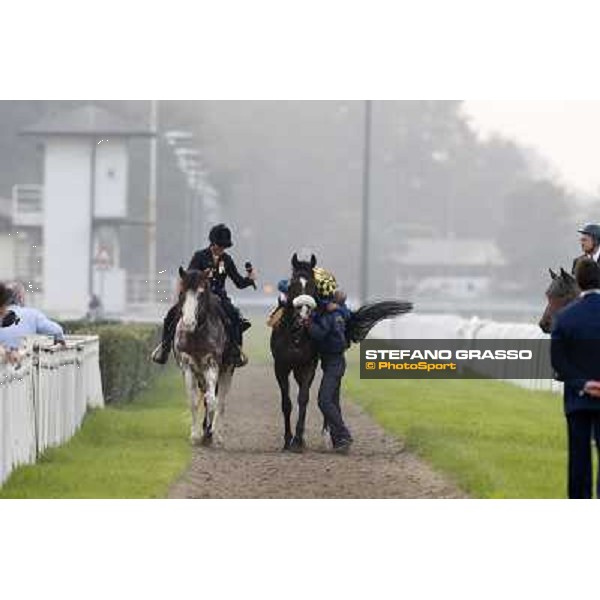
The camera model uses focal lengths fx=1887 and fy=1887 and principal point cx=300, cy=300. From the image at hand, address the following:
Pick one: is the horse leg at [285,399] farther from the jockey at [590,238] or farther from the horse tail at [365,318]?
the jockey at [590,238]

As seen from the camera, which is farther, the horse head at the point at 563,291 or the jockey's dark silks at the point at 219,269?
the jockey's dark silks at the point at 219,269

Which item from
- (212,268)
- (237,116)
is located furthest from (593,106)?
(212,268)

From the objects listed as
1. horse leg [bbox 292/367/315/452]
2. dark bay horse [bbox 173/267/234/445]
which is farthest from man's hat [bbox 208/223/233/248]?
horse leg [bbox 292/367/315/452]

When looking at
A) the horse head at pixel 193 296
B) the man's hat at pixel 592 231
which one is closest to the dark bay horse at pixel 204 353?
the horse head at pixel 193 296

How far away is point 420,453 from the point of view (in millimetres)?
18172

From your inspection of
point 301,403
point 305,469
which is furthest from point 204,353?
point 305,469

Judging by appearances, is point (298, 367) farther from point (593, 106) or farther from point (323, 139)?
point (323, 139)

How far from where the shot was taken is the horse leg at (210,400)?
62.0 ft

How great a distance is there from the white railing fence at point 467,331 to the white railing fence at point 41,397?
30.6ft

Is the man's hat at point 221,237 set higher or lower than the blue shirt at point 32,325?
higher

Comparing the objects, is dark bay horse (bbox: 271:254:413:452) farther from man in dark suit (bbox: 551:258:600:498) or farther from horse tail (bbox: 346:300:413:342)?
man in dark suit (bbox: 551:258:600:498)

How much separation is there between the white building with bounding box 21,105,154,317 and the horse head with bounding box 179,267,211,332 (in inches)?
1313

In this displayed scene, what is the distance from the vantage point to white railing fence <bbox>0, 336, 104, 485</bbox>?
47.5 feet

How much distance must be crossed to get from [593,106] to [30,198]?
3413 centimetres
